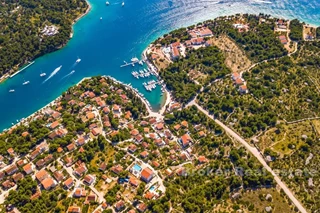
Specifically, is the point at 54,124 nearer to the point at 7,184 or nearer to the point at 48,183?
the point at 48,183

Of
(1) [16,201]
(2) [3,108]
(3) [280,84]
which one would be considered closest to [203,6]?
(3) [280,84]

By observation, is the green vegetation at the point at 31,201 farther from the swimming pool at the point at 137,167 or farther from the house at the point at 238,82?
the house at the point at 238,82

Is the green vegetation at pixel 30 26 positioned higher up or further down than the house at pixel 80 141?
higher up

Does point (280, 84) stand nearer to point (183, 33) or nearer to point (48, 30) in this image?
point (183, 33)

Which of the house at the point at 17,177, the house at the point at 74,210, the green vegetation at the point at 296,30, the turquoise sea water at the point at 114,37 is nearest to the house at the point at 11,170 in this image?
the house at the point at 17,177

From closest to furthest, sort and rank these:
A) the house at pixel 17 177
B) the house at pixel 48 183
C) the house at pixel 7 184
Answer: the house at pixel 48 183
the house at pixel 7 184
the house at pixel 17 177

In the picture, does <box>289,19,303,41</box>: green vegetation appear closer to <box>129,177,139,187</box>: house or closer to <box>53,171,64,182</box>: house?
<box>129,177,139,187</box>: house
